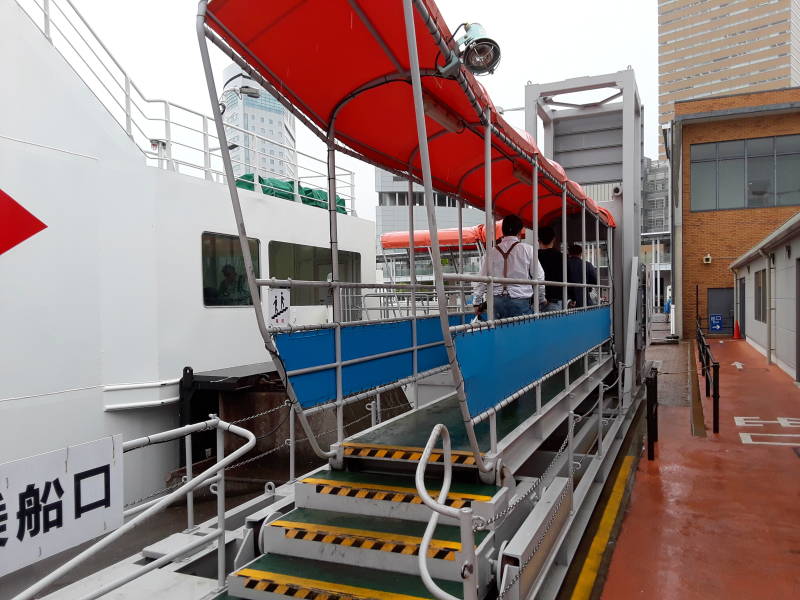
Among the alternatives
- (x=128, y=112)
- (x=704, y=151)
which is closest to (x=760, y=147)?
(x=704, y=151)

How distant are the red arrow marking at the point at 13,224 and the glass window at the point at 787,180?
80.5 feet

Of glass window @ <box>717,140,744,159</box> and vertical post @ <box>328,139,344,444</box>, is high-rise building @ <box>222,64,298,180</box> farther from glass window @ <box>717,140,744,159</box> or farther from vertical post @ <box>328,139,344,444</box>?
glass window @ <box>717,140,744,159</box>

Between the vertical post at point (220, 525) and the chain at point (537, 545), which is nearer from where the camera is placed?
the chain at point (537, 545)

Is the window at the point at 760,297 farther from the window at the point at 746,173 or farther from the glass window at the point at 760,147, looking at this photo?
the glass window at the point at 760,147

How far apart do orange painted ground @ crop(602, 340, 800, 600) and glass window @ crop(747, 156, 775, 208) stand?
1703cm

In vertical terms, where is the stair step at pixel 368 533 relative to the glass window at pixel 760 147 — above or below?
below

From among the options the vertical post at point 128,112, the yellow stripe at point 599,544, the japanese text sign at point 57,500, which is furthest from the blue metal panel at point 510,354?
the vertical post at point 128,112

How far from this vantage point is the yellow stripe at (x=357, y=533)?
10.4ft

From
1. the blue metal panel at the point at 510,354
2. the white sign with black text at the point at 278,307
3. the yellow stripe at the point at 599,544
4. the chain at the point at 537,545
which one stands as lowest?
the yellow stripe at the point at 599,544

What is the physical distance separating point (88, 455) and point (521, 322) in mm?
2815

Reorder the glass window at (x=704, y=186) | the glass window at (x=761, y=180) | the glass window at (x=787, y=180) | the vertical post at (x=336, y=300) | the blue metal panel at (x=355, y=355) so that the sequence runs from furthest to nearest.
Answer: the glass window at (x=704, y=186) → the glass window at (x=761, y=180) → the glass window at (x=787, y=180) → the vertical post at (x=336, y=300) → the blue metal panel at (x=355, y=355)

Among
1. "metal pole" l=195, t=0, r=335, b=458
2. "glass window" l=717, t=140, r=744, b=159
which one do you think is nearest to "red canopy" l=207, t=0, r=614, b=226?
"metal pole" l=195, t=0, r=335, b=458

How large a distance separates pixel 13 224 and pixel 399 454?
15.9 feet

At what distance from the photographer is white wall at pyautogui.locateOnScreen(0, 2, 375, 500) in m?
6.02
